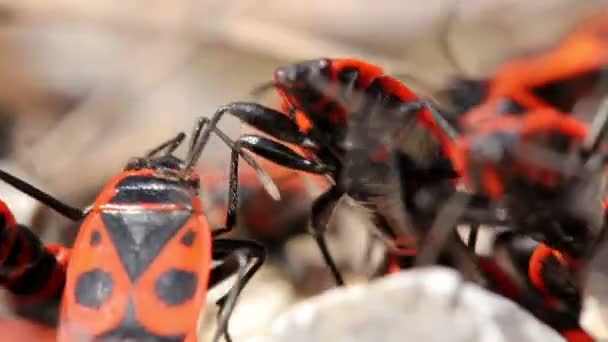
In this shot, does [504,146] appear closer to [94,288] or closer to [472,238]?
[472,238]

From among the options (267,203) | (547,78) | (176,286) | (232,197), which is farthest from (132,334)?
(547,78)

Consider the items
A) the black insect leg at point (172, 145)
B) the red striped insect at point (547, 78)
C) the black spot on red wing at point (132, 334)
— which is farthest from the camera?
the red striped insect at point (547, 78)

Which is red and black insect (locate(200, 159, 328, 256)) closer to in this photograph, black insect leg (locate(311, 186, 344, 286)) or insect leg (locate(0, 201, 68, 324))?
black insect leg (locate(311, 186, 344, 286))

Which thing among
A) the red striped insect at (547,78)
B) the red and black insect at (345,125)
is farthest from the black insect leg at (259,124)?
the red striped insect at (547,78)

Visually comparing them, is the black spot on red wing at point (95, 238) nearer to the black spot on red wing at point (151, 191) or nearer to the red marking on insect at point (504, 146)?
the black spot on red wing at point (151, 191)

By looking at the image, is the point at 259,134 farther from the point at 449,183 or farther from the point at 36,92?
the point at 36,92

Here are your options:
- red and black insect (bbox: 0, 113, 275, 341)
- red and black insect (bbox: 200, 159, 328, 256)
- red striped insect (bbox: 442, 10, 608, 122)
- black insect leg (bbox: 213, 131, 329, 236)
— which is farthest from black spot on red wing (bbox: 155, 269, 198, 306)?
red striped insect (bbox: 442, 10, 608, 122)
